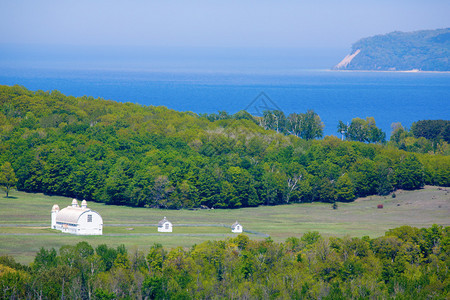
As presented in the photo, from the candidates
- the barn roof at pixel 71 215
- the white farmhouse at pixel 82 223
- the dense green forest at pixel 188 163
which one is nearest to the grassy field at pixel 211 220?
the white farmhouse at pixel 82 223

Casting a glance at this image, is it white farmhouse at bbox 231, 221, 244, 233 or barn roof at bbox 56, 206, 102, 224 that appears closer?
barn roof at bbox 56, 206, 102, 224

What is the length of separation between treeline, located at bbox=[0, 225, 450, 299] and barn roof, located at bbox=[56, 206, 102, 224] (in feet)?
72.2

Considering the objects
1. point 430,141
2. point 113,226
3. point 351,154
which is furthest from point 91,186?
point 430,141

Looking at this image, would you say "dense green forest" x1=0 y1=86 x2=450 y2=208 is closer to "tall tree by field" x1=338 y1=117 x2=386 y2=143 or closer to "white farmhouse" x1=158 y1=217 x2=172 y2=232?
"tall tree by field" x1=338 y1=117 x2=386 y2=143

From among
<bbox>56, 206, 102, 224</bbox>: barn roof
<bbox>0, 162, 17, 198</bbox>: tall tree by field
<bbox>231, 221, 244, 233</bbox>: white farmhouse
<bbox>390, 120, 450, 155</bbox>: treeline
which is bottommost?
<bbox>231, 221, 244, 233</bbox>: white farmhouse

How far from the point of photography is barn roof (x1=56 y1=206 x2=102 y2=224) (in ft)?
305

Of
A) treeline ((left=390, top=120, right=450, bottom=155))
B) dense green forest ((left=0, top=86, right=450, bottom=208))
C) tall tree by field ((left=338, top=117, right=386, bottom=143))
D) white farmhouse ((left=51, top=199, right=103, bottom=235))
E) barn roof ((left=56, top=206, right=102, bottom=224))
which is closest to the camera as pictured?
white farmhouse ((left=51, top=199, right=103, bottom=235))

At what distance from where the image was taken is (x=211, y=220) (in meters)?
110

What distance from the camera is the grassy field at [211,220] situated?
291ft

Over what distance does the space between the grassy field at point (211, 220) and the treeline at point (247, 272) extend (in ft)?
44.4

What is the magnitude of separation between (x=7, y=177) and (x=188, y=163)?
96.4ft

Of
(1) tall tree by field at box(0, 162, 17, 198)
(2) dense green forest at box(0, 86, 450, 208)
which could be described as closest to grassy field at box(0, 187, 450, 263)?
(1) tall tree by field at box(0, 162, 17, 198)

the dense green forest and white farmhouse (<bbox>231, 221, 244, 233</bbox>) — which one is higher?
the dense green forest

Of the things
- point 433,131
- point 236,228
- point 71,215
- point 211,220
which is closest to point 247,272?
point 236,228
